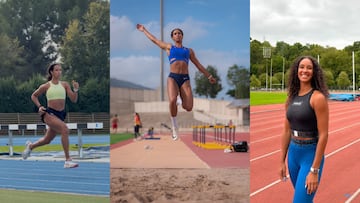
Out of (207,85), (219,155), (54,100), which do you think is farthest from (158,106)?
(54,100)

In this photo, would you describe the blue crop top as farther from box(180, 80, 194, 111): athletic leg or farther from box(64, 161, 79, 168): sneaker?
box(64, 161, 79, 168): sneaker

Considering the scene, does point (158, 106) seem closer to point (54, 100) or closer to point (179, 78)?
point (179, 78)


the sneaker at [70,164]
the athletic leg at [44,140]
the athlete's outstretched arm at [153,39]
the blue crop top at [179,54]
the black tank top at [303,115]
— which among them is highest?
the athlete's outstretched arm at [153,39]

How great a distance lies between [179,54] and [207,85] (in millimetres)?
367

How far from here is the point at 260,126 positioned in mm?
7336

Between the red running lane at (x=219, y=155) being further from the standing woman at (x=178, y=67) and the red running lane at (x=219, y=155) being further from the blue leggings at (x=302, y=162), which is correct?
the blue leggings at (x=302, y=162)

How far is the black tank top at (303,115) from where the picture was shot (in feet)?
9.39

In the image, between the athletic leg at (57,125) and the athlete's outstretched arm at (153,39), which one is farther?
the athletic leg at (57,125)

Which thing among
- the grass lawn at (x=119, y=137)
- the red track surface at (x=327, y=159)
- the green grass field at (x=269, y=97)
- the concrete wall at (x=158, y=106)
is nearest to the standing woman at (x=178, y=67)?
the concrete wall at (x=158, y=106)

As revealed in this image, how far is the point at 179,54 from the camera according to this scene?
398 cm

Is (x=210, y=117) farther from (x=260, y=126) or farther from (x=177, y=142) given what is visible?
(x=260, y=126)

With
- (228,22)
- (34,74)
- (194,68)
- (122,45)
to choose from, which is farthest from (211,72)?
(34,74)

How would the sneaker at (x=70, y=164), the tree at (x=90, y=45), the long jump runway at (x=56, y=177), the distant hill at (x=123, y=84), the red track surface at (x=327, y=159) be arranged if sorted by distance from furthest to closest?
the tree at (x=90, y=45)
the sneaker at (x=70, y=164)
the long jump runway at (x=56, y=177)
the red track surface at (x=327, y=159)
the distant hill at (x=123, y=84)

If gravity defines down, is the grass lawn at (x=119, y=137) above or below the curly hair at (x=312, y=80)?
below
